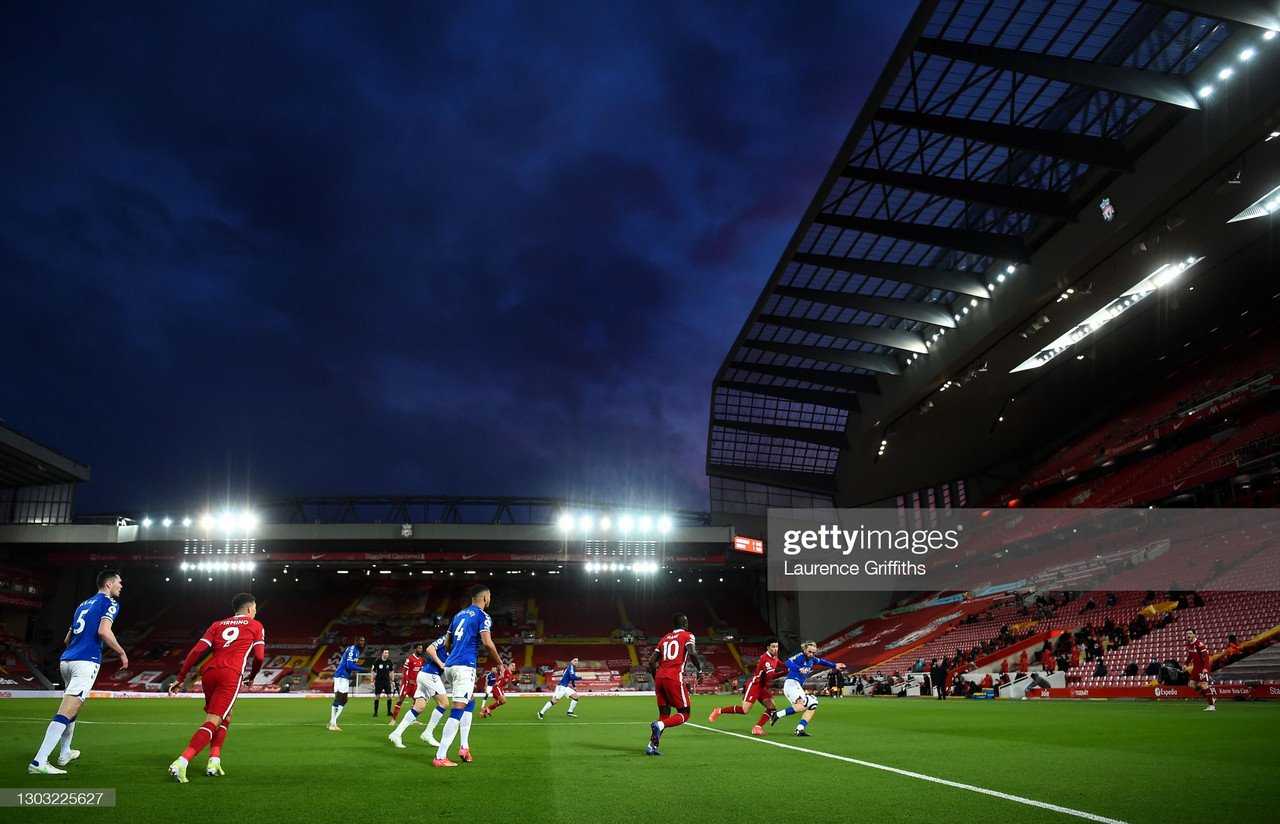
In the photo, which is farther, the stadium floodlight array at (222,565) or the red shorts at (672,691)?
the stadium floodlight array at (222,565)

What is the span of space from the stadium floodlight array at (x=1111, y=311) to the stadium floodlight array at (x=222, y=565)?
4928 centimetres

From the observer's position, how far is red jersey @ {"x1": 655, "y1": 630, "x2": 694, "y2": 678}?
10.5m

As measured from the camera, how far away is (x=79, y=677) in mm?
8336

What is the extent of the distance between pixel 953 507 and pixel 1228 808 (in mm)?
47457

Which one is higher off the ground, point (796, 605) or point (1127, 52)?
point (1127, 52)

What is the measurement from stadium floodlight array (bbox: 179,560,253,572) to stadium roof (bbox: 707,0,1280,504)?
36.0 m

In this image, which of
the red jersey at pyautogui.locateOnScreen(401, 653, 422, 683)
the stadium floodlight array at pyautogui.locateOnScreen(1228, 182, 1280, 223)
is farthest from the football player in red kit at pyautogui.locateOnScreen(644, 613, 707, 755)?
the stadium floodlight array at pyautogui.locateOnScreen(1228, 182, 1280, 223)

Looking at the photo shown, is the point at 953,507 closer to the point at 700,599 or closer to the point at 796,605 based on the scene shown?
the point at 796,605

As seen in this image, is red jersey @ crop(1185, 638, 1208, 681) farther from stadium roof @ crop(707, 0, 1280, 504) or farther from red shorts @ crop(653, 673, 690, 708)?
red shorts @ crop(653, 673, 690, 708)

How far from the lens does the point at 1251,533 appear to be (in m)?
29.1

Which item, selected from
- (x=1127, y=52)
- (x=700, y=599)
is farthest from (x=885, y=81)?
(x=700, y=599)

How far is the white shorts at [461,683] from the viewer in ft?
29.4

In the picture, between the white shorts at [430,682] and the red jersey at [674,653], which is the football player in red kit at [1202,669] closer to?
the red jersey at [674,653]

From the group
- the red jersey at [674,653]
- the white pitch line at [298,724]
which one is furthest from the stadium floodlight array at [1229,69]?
the white pitch line at [298,724]
